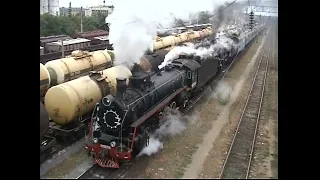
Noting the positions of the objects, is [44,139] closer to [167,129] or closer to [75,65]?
[167,129]

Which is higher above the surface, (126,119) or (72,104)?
(72,104)

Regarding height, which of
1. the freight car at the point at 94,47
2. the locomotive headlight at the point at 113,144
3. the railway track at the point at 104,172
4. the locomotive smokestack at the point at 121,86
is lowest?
the railway track at the point at 104,172

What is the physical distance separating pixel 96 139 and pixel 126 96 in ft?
5.47

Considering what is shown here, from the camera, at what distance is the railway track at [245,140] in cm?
966

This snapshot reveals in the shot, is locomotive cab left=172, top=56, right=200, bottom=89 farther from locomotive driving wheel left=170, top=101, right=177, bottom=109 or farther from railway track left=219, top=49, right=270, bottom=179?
railway track left=219, top=49, right=270, bottom=179

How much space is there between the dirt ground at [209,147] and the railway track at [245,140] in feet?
0.71

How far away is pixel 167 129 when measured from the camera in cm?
1295

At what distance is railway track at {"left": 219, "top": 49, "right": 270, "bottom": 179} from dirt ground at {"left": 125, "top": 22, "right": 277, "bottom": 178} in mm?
217

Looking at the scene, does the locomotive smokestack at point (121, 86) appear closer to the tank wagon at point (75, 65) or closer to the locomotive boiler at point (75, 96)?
the locomotive boiler at point (75, 96)

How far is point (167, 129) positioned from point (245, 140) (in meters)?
3.08

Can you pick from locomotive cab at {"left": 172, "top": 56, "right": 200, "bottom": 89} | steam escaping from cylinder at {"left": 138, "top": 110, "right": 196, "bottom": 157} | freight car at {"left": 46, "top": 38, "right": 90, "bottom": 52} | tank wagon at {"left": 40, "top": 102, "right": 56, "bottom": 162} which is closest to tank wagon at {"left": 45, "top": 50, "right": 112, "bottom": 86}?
tank wagon at {"left": 40, "top": 102, "right": 56, "bottom": 162}

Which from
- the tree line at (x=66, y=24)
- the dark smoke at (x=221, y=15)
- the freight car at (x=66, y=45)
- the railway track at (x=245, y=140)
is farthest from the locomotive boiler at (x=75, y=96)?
the dark smoke at (x=221, y=15)

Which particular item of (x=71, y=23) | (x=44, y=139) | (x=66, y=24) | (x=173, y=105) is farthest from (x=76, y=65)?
(x=71, y=23)

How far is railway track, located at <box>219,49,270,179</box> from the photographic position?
9.66 meters
